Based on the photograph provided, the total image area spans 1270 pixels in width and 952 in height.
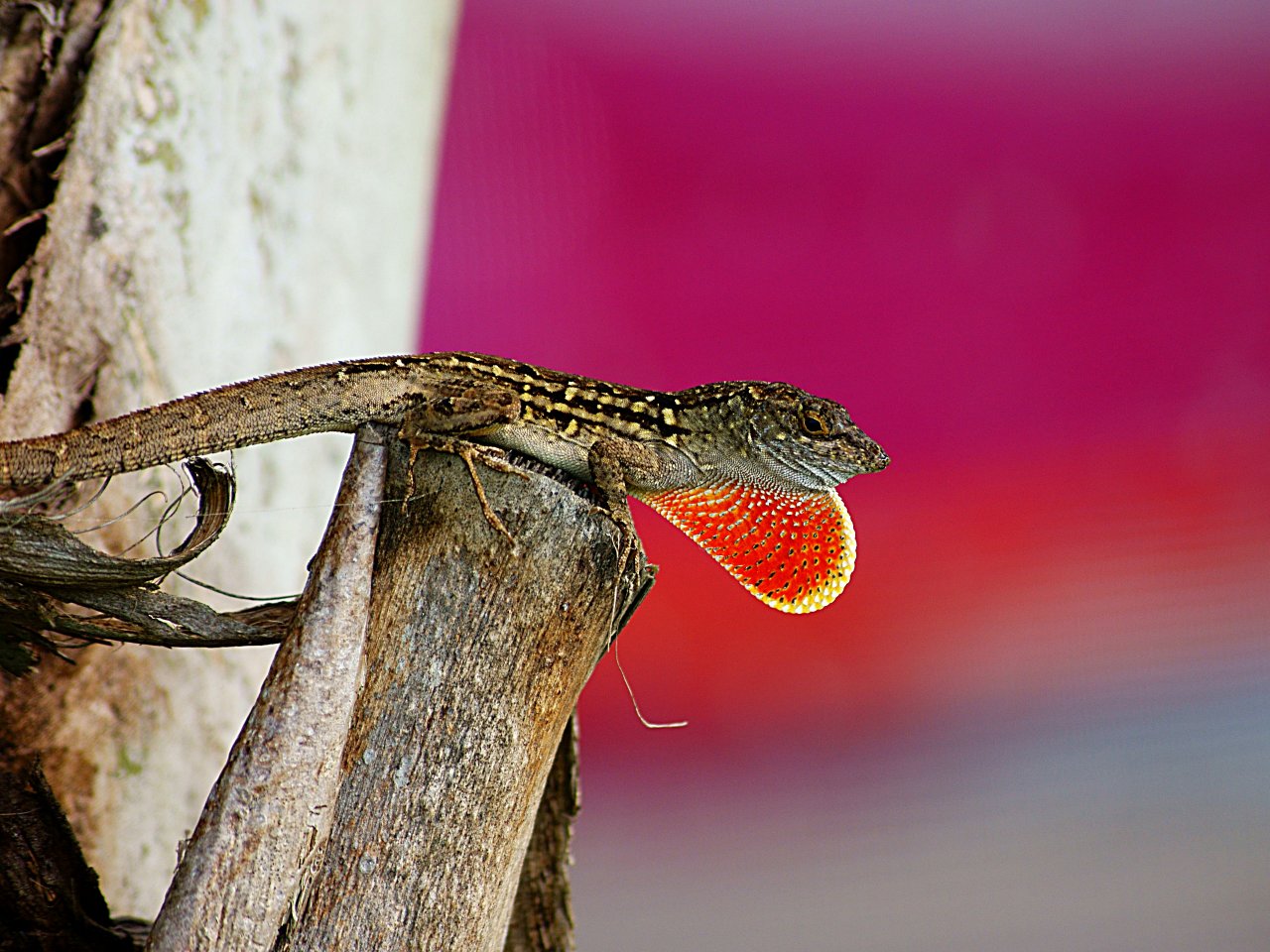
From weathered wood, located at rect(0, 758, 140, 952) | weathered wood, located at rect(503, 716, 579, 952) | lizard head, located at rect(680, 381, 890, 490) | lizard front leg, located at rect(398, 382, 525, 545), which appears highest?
lizard head, located at rect(680, 381, 890, 490)

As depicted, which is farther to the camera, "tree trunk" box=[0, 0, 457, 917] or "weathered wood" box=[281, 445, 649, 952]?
"tree trunk" box=[0, 0, 457, 917]

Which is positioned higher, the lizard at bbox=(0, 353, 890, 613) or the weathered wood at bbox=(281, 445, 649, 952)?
the lizard at bbox=(0, 353, 890, 613)

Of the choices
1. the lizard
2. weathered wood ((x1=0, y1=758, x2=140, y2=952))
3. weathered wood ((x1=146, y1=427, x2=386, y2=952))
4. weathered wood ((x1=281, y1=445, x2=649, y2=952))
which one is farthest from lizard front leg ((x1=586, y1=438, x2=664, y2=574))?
weathered wood ((x1=0, y1=758, x2=140, y2=952))

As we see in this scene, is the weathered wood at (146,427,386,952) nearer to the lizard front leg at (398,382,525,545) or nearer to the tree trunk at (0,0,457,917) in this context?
the lizard front leg at (398,382,525,545)

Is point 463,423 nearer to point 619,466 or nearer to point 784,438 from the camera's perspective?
point 619,466

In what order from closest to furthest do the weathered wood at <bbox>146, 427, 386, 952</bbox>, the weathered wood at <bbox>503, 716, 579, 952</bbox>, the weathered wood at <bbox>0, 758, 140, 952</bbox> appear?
the weathered wood at <bbox>146, 427, 386, 952</bbox> → the weathered wood at <bbox>0, 758, 140, 952</bbox> → the weathered wood at <bbox>503, 716, 579, 952</bbox>

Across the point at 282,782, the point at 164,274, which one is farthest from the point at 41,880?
the point at 164,274

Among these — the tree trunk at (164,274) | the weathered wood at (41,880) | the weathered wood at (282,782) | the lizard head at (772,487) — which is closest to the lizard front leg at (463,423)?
the weathered wood at (282,782)

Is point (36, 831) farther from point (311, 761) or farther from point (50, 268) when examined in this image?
point (50, 268)

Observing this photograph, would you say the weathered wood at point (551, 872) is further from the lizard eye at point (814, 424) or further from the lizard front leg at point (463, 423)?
the lizard eye at point (814, 424)
